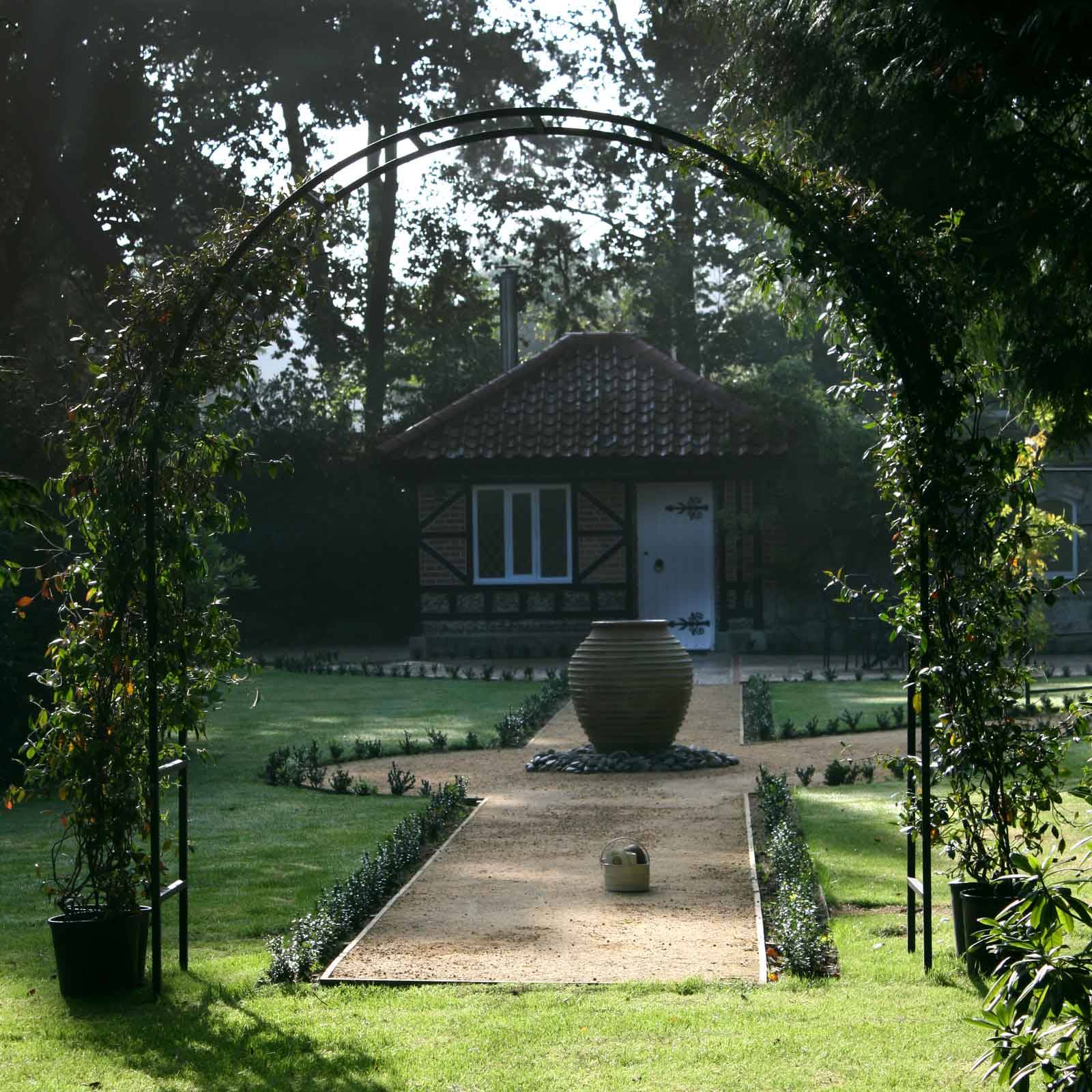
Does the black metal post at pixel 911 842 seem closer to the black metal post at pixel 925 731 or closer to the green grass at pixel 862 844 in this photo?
the black metal post at pixel 925 731

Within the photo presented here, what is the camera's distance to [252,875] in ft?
28.0

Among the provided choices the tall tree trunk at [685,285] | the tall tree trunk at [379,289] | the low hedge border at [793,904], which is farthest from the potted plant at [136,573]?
the tall tree trunk at [685,285]

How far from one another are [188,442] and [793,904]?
11.2ft

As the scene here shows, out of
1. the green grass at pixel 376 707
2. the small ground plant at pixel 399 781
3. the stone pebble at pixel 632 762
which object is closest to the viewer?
the small ground plant at pixel 399 781

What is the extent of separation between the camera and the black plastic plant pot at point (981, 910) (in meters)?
5.84

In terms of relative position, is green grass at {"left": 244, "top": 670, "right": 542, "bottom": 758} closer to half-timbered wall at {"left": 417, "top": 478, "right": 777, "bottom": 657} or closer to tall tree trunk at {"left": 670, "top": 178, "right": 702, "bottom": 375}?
half-timbered wall at {"left": 417, "top": 478, "right": 777, "bottom": 657}

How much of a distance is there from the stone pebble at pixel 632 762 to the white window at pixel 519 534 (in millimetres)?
11625

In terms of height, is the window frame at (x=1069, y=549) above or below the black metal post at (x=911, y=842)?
above

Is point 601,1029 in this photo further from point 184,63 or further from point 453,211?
point 453,211

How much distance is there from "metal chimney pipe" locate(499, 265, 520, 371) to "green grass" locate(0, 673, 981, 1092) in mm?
20404

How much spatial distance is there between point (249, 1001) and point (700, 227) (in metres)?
30.4

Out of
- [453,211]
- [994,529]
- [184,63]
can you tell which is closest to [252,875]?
[994,529]

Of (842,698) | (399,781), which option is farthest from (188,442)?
(842,698)

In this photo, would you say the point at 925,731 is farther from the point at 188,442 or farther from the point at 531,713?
the point at 531,713
